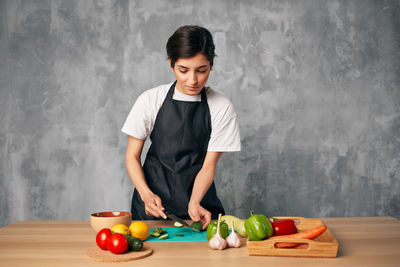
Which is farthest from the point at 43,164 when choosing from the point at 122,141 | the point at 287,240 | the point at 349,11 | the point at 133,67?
the point at 349,11

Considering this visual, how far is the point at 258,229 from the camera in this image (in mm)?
1299

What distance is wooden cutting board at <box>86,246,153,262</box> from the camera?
1174mm

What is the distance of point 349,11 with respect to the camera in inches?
129

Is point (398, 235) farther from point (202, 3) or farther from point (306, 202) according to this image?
point (202, 3)

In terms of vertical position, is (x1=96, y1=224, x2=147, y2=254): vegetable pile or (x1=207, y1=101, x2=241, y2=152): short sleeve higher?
(x1=207, y1=101, x2=241, y2=152): short sleeve

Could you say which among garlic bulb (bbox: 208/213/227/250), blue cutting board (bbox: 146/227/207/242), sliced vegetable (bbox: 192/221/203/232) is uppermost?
garlic bulb (bbox: 208/213/227/250)

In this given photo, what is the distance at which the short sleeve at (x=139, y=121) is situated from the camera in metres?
2.05

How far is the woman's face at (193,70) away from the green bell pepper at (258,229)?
76cm

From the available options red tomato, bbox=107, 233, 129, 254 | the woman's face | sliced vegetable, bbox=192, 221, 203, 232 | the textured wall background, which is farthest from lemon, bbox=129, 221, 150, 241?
the textured wall background

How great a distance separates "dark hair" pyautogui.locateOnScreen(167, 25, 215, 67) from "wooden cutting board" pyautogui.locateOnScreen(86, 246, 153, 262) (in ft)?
3.01

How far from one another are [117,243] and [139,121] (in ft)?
3.11

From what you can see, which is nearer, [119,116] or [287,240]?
[287,240]

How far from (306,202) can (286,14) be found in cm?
161

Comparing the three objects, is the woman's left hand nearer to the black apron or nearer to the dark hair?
the black apron
